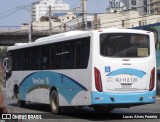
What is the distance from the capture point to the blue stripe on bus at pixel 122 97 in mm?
16594

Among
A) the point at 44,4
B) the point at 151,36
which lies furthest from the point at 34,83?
the point at 44,4

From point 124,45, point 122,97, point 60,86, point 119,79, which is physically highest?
point 124,45

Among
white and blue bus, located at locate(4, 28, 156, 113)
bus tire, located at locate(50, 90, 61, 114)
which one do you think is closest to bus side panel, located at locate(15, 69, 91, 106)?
white and blue bus, located at locate(4, 28, 156, 113)

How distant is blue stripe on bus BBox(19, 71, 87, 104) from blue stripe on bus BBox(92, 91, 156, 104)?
78 centimetres

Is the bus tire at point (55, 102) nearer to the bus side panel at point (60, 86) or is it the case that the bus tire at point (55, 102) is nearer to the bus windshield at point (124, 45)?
the bus side panel at point (60, 86)

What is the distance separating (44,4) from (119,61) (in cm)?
15699

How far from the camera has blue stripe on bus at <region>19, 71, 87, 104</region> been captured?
18.1 m

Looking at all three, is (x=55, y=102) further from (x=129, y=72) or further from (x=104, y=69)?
(x=129, y=72)

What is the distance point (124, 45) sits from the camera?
17.3 meters

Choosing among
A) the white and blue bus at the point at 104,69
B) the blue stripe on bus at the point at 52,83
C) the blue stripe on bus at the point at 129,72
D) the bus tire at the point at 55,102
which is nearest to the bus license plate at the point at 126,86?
the white and blue bus at the point at 104,69

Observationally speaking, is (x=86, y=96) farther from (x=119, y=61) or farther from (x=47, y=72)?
(x=47, y=72)

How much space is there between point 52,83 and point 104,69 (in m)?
3.82

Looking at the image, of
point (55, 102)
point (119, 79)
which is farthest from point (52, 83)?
point (119, 79)

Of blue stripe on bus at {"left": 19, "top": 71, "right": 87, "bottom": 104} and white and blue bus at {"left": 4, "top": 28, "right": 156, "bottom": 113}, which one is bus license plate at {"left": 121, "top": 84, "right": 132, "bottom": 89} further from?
blue stripe on bus at {"left": 19, "top": 71, "right": 87, "bottom": 104}
